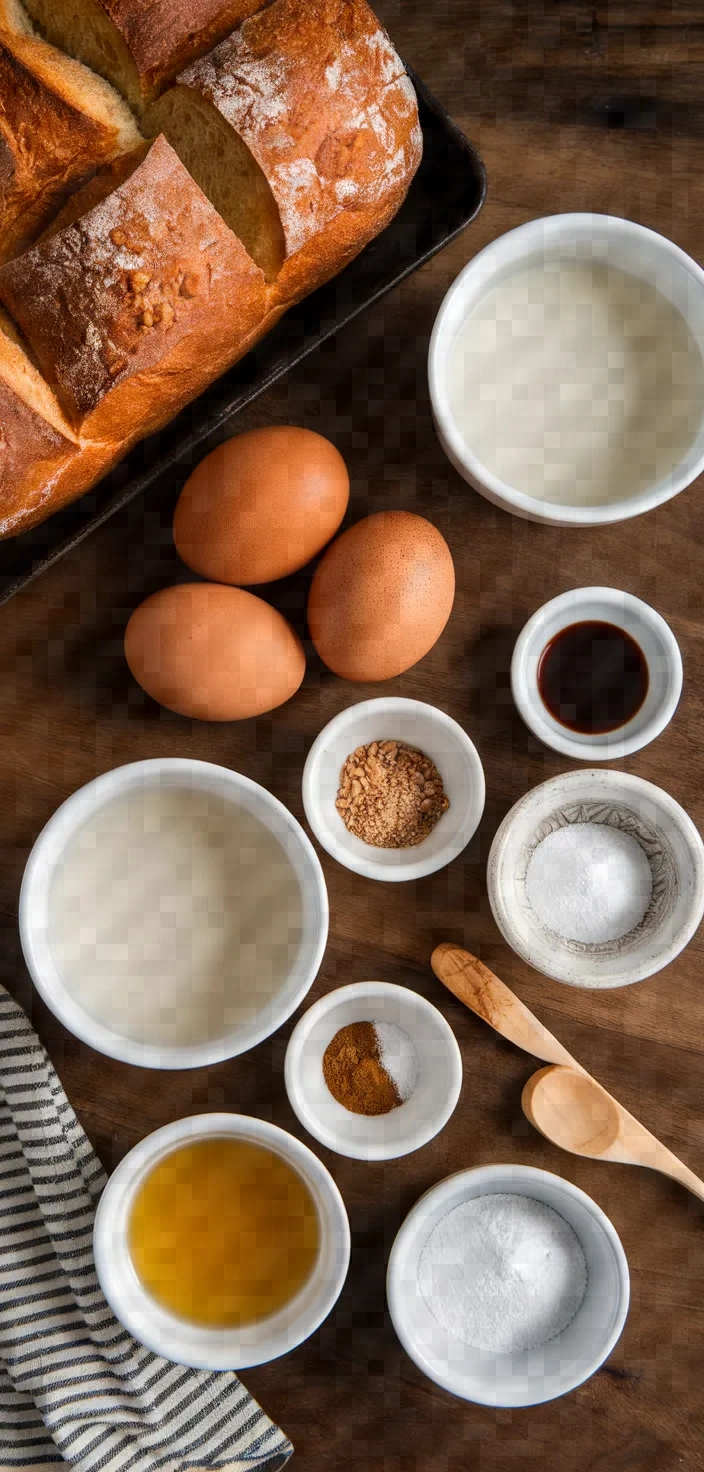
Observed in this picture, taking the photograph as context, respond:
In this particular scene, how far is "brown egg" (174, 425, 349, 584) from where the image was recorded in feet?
2.82

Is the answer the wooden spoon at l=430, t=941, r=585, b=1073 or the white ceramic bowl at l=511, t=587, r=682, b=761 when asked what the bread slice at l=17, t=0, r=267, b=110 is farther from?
the wooden spoon at l=430, t=941, r=585, b=1073

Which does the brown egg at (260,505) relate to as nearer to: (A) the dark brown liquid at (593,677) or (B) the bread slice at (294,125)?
(B) the bread slice at (294,125)

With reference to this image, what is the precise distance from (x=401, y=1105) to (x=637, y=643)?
0.50 m

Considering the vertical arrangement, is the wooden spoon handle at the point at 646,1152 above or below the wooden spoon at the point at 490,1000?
below

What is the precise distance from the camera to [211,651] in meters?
0.87

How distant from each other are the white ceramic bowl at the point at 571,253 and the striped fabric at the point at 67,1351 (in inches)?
26.2

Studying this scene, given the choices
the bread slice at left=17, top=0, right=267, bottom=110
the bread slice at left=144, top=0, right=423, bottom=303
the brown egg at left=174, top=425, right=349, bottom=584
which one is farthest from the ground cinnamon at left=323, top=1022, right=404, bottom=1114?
the bread slice at left=17, top=0, right=267, bottom=110

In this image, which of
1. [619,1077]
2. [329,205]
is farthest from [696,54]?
[619,1077]

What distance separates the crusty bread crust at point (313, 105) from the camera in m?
0.75

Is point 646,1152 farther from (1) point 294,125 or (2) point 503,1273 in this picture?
(1) point 294,125

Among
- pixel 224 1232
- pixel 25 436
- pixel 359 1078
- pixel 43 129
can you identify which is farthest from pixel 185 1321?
pixel 43 129

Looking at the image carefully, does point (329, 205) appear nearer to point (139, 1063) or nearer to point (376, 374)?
point (376, 374)

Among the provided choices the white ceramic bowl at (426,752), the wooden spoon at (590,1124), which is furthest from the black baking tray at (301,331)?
the wooden spoon at (590,1124)

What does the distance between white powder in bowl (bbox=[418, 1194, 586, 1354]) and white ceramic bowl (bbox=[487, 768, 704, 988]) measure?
25 centimetres
